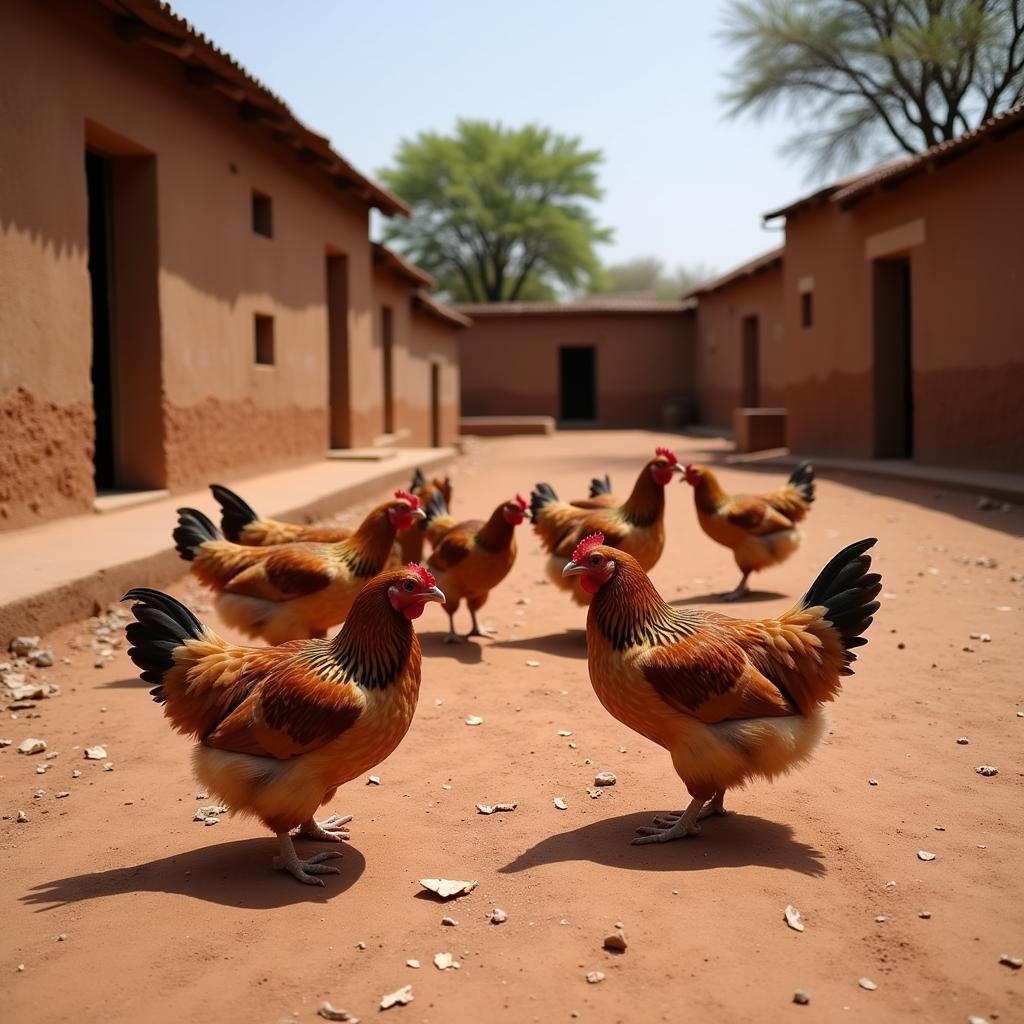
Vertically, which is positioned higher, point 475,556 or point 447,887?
point 475,556

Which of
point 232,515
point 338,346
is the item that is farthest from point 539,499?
point 338,346

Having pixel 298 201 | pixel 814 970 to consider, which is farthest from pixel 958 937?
pixel 298 201

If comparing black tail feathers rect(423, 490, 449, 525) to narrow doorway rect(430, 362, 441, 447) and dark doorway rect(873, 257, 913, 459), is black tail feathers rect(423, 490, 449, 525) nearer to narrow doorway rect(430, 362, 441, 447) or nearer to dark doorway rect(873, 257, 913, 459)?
dark doorway rect(873, 257, 913, 459)

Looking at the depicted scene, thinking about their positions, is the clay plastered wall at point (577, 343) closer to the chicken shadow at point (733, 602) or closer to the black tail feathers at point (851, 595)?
the chicken shadow at point (733, 602)

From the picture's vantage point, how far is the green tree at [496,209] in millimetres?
44188

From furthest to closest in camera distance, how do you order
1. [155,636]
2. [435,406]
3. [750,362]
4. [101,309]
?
[750,362] < [435,406] < [101,309] < [155,636]

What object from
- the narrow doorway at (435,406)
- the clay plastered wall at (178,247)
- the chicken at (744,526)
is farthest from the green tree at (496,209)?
the chicken at (744,526)

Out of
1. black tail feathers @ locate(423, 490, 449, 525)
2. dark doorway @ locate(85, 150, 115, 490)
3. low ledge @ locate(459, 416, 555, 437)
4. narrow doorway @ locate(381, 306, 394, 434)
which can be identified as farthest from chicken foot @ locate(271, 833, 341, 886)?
low ledge @ locate(459, 416, 555, 437)

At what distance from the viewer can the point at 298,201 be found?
14.8 meters

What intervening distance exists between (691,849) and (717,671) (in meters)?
0.60

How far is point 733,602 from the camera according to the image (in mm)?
7422

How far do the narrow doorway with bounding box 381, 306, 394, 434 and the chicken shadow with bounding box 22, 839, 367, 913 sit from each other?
18.6m

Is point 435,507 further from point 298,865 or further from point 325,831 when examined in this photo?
point 298,865

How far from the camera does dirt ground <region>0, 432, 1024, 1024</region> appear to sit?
2.62 m
